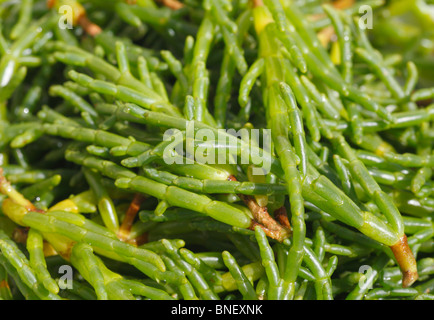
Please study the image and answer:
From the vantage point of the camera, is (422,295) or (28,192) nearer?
(422,295)

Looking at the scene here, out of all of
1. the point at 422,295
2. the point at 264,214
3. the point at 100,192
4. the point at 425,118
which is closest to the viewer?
the point at 264,214

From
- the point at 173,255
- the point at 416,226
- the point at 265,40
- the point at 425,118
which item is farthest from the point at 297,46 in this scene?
the point at 173,255

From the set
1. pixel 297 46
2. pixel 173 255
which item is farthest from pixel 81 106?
pixel 297 46

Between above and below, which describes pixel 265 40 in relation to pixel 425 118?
above

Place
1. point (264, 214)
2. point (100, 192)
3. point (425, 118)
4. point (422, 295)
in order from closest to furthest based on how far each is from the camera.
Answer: point (264, 214)
point (422, 295)
point (100, 192)
point (425, 118)

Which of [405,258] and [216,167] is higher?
[216,167]

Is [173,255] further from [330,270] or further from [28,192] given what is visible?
[28,192]

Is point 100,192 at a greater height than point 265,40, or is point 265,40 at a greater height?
point 265,40
